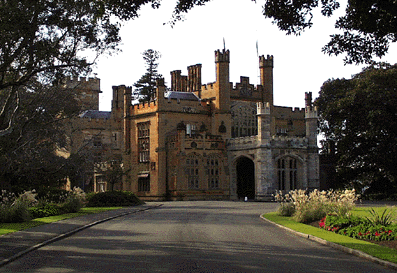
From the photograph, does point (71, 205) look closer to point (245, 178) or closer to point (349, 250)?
point (349, 250)

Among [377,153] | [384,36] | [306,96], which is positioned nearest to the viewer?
[384,36]

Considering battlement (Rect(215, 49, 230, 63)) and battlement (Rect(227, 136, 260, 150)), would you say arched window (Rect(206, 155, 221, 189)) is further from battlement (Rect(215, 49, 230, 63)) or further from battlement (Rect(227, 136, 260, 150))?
battlement (Rect(215, 49, 230, 63))

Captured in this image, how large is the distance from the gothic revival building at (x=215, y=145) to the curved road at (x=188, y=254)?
29144mm

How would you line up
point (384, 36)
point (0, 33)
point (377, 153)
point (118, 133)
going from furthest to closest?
1. point (118, 133)
2. point (377, 153)
3. point (0, 33)
4. point (384, 36)

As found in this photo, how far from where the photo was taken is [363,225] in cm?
1883

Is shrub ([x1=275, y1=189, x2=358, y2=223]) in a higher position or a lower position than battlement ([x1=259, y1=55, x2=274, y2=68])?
Result: lower

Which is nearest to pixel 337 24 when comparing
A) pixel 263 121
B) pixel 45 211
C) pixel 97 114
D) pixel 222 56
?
pixel 45 211

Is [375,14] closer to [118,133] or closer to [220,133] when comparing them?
[220,133]

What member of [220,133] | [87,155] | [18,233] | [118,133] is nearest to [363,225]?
[18,233]

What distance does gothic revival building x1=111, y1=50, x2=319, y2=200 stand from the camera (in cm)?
4944

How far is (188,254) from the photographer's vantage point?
1365cm

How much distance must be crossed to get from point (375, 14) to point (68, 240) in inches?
448

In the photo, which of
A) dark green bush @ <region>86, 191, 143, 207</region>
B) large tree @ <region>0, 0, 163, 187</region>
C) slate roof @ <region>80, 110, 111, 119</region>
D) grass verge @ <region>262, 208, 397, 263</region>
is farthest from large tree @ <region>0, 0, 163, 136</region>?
slate roof @ <region>80, 110, 111, 119</region>

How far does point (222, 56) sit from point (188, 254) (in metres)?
41.9
